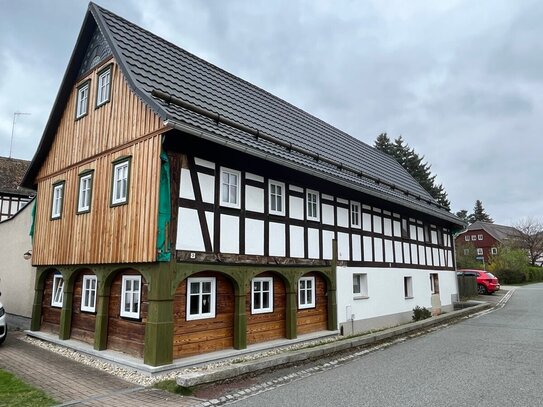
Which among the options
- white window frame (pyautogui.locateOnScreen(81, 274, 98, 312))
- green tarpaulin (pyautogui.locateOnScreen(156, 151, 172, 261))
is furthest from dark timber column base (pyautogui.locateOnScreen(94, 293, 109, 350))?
green tarpaulin (pyautogui.locateOnScreen(156, 151, 172, 261))

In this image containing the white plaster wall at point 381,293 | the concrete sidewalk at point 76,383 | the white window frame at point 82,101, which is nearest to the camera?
the concrete sidewalk at point 76,383

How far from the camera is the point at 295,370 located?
8.33 m

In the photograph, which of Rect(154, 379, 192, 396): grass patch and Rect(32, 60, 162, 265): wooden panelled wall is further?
Rect(32, 60, 162, 265): wooden panelled wall

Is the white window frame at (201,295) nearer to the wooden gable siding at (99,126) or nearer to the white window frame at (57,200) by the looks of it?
the wooden gable siding at (99,126)

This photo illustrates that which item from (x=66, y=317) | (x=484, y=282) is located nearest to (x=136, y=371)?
(x=66, y=317)

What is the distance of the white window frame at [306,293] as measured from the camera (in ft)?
38.8

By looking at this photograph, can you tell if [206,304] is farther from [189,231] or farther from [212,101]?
[212,101]

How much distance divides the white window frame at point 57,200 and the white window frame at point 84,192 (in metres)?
1.32

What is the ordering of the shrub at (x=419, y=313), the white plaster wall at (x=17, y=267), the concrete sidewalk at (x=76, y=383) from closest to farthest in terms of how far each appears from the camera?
1. the concrete sidewalk at (x=76, y=383)
2. the white plaster wall at (x=17, y=267)
3. the shrub at (x=419, y=313)

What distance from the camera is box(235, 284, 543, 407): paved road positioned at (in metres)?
6.32

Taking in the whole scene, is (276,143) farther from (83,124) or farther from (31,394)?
(31,394)


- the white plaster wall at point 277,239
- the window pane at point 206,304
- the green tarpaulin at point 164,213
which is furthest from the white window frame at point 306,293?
the green tarpaulin at point 164,213

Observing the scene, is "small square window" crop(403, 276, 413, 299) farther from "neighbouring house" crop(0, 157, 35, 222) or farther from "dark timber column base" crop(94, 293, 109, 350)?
"neighbouring house" crop(0, 157, 35, 222)

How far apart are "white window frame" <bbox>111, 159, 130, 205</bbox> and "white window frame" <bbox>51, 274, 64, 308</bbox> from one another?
4.15 metres
